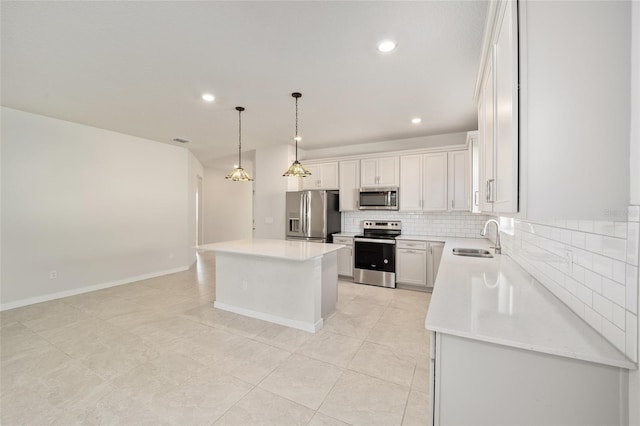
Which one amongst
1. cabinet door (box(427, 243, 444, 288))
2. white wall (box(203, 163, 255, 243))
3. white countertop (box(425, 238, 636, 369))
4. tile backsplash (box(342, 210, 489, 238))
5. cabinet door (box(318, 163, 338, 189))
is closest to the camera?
white countertop (box(425, 238, 636, 369))

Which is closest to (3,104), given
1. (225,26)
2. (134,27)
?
(134,27)

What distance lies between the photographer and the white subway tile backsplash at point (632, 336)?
806mm

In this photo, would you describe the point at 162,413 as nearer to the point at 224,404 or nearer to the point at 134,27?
the point at 224,404

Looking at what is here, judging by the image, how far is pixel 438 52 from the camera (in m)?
2.18

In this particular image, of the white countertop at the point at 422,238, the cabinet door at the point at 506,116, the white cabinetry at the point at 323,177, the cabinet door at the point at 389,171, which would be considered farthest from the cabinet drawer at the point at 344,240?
the cabinet door at the point at 506,116

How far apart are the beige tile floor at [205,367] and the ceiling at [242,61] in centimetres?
266

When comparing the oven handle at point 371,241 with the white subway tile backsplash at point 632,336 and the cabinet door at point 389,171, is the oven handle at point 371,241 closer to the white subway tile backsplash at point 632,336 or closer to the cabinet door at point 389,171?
the cabinet door at point 389,171

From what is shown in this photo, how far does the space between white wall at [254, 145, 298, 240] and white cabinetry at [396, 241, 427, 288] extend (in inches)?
94.5

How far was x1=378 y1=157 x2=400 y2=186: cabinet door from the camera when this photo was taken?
15.3 feet

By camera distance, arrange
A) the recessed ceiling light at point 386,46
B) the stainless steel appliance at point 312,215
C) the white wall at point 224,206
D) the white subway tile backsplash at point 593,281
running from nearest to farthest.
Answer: the white subway tile backsplash at point 593,281 < the recessed ceiling light at point 386,46 < the stainless steel appliance at point 312,215 < the white wall at point 224,206

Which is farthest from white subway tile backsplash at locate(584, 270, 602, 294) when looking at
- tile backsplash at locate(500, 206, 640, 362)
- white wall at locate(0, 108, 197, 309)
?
white wall at locate(0, 108, 197, 309)

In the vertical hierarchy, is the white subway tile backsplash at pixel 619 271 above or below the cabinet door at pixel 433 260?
above

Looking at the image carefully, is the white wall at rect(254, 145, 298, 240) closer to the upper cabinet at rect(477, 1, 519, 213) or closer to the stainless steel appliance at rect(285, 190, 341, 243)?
the stainless steel appliance at rect(285, 190, 341, 243)

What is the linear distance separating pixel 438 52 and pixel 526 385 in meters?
2.35
